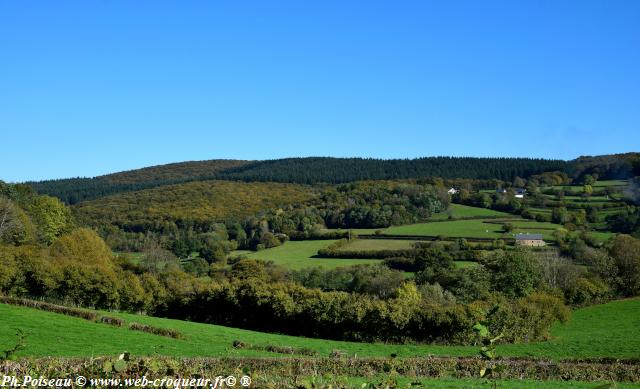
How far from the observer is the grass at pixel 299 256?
91.4 meters

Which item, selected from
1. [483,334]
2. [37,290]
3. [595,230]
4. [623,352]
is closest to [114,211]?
[37,290]

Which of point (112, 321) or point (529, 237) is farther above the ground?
point (529, 237)

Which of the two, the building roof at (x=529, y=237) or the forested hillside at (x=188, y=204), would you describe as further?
the forested hillside at (x=188, y=204)

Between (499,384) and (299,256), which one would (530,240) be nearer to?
(299,256)

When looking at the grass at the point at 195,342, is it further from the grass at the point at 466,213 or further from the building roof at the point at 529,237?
the grass at the point at 466,213

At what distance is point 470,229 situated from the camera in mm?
103062

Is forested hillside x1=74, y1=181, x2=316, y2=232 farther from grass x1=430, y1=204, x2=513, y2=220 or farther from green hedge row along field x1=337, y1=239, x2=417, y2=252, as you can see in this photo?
green hedge row along field x1=337, y1=239, x2=417, y2=252

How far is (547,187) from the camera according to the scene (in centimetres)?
13975

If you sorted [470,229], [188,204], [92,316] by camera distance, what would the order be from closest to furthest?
[92,316] → [470,229] → [188,204]

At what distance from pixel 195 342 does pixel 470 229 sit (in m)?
70.2

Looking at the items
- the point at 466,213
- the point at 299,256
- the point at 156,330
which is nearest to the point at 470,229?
the point at 466,213

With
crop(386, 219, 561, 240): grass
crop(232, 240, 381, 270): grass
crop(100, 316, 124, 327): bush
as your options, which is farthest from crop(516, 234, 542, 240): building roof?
A: crop(100, 316, 124, 327): bush

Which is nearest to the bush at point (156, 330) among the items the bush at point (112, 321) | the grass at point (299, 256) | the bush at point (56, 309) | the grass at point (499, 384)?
the bush at point (112, 321)

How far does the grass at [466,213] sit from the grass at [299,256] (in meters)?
24.2
